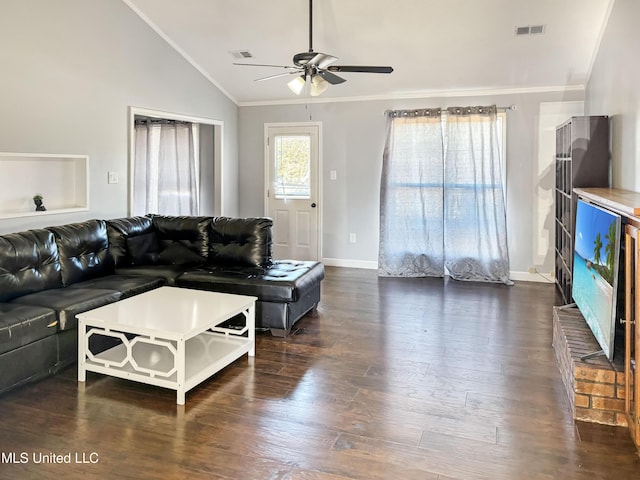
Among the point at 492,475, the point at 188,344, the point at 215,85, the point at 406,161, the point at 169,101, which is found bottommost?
the point at 492,475

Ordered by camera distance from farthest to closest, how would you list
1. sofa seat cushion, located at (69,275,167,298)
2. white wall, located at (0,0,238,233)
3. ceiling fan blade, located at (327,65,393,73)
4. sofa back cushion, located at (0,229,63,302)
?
white wall, located at (0,0,238,233), ceiling fan blade, located at (327,65,393,73), sofa seat cushion, located at (69,275,167,298), sofa back cushion, located at (0,229,63,302)

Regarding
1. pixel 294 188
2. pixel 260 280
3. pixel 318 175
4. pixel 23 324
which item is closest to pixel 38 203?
pixel 23 324

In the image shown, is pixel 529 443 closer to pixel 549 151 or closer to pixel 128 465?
pixel 128 465

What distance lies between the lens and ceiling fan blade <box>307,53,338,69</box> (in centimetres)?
379

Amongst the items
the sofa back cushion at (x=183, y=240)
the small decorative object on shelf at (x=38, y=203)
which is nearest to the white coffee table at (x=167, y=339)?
the sofa back cushion at (x=183, y=240)

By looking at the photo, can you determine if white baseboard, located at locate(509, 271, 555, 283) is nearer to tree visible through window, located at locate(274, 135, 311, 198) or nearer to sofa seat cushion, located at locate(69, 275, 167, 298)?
tree visible through window, located at locate(274, 135, 311, 198)

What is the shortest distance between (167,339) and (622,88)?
388cm

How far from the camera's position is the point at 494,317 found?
454cm

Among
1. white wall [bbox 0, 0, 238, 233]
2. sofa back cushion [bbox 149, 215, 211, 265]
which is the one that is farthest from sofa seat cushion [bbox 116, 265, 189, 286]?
white wall [bbox 0, 0, 238, 233]

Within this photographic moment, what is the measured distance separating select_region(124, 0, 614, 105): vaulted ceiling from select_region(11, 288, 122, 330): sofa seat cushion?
3.00 meters

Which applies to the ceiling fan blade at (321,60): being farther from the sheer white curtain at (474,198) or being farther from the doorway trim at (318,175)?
the doorway trim at (318,175)

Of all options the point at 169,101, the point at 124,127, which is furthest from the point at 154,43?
the point at 124,127

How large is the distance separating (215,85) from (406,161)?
108 inches

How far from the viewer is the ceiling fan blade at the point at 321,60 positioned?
3791mm
